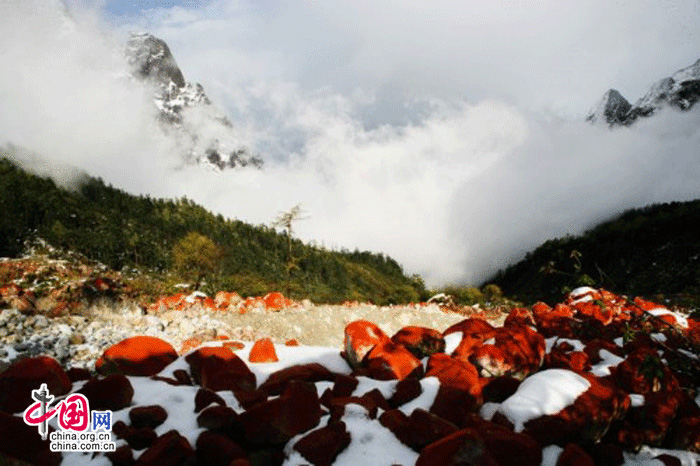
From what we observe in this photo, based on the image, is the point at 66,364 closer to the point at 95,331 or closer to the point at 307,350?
the point at 95,331

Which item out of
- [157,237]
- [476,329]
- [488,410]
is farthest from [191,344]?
[157,237]

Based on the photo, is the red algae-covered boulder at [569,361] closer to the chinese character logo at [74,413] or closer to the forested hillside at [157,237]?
the chinese character logo at [74,413]

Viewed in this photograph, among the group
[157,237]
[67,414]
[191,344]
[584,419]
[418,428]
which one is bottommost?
[584,419]

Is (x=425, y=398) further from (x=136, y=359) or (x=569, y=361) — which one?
(x=136, y=359)

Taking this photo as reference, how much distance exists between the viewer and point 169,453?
277 centimetres

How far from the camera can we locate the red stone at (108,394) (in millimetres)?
3489

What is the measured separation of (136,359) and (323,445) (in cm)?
271

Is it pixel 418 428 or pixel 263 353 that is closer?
pixel 418 428

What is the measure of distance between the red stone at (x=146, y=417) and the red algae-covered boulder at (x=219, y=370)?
68cm

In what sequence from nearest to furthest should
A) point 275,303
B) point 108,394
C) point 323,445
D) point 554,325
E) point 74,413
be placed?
point 323,445, point 74,413, point 108,394, point 554,325, point 275,303

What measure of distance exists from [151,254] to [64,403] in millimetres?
94948

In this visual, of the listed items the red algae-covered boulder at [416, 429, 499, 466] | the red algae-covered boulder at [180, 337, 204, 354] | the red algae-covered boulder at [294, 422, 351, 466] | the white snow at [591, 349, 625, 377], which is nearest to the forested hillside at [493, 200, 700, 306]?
the white snow at [591, 349, 625, 377]

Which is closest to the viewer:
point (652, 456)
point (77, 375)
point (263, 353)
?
point (652, 456)

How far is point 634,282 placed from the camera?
182 ft
